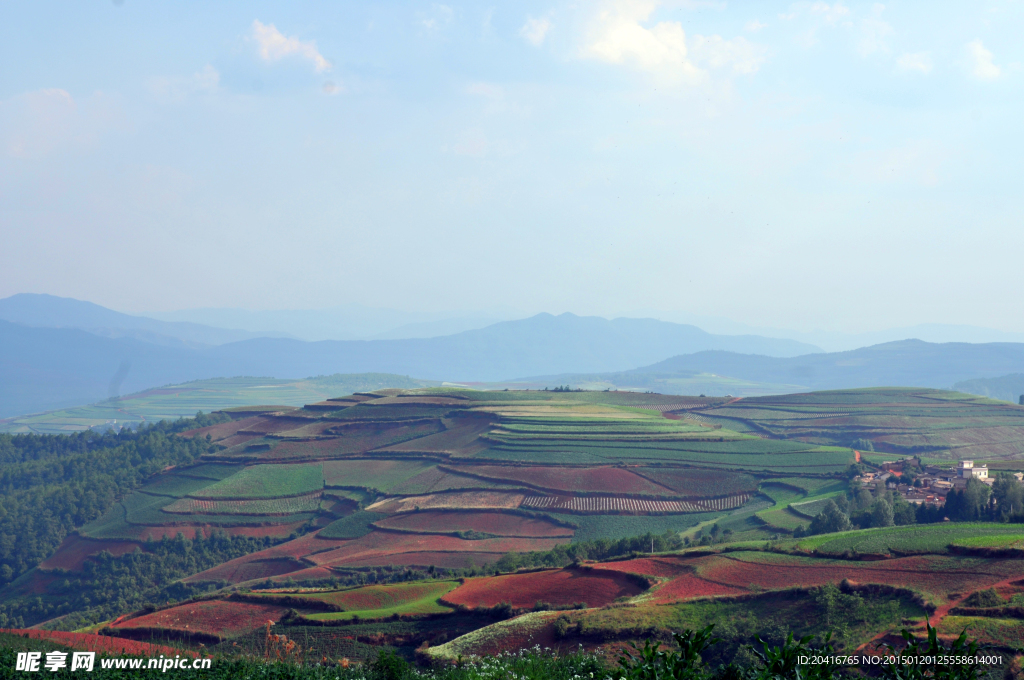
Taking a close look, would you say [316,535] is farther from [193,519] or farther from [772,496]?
[772,496]

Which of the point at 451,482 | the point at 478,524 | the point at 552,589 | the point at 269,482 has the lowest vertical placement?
the point at 478,524

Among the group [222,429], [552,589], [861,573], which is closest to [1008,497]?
[861,573]

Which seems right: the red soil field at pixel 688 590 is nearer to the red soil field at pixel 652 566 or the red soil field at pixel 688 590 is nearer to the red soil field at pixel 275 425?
the red soil field at pixel 652 566

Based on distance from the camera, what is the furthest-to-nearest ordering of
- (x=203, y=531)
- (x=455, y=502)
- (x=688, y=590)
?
(x=203, y=531) → (x=455, y=502) → (x=688, y=590)

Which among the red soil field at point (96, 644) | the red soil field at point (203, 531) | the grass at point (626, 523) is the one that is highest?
the red soil field at point (96, 644)

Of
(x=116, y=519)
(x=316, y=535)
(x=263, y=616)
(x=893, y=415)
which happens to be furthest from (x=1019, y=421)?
(x=116, y=519)

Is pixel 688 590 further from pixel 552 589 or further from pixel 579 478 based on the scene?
pixel 579 478

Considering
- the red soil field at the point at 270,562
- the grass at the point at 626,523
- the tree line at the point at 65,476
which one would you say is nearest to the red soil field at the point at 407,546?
the red soil field at the point at 270,562
